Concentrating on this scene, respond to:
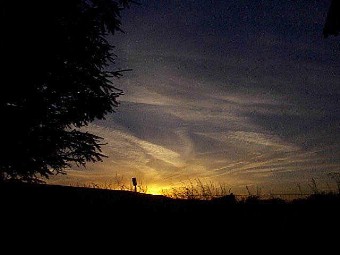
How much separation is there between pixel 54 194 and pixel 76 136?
4080 mm

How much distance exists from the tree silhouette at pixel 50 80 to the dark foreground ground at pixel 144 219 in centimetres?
344

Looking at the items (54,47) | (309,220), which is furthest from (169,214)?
(54,47)

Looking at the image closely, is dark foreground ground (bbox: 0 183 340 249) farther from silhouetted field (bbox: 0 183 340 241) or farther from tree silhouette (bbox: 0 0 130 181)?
tree silhouette (bbox: 0 0 130 181)

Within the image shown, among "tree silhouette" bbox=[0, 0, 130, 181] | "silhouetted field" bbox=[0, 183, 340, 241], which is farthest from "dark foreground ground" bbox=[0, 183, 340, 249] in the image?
"tree silhouette" bbox=[0, 0, 130, 181]

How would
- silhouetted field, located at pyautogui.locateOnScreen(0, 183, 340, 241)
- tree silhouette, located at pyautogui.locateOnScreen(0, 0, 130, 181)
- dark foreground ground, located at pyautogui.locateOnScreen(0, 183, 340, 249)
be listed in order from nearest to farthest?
dark foreground ground, located at pyautogui.locateOnScreen(0, 183, 340, 249)
silhouetted field, located at pyautogui.locateOnScreen(0, 183, 340, 241)
tree silhouette, located at pyautogui.locateOnScreen(0, 0, 130, 181)

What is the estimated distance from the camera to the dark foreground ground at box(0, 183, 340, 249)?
3.45 m

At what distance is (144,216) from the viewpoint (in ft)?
13.6

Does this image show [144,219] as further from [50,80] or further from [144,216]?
[50,80]

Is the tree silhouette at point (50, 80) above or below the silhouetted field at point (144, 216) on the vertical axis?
above

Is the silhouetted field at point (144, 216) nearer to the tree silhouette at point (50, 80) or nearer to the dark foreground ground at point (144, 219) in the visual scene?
the dark foreground ground at point (144, 219)

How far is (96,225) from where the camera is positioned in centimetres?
363

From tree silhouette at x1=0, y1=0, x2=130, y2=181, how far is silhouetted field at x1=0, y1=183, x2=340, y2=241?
3.44 m

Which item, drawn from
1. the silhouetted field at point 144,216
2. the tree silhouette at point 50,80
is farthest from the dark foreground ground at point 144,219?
the tree silhouette at point 50,80

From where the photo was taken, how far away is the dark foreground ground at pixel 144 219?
3.45 metres
